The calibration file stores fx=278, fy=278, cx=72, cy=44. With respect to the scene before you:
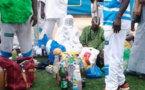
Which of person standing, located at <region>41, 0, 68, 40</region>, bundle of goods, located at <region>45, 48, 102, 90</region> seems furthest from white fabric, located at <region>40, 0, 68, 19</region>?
bundle of goods, located at <region>45, 48, 102, 90</region>

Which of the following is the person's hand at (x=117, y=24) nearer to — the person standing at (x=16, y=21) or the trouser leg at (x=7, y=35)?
the person standing at (x=16, y=21)

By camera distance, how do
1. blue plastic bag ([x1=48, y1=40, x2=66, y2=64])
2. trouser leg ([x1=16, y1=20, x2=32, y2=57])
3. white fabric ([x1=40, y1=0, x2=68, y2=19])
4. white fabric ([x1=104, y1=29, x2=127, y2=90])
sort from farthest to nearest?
white fabric ([x1=40, y1=0, x2=68, y2=19])
blue plastic bag ([x1=48, y1=40, x2=66, y2=64])
trouser leg ([x1=16, y1=20, x2=32, y2=57])
white fabric ([x1=104, y1=29, x2=127, y2=90])

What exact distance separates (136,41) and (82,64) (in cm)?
105

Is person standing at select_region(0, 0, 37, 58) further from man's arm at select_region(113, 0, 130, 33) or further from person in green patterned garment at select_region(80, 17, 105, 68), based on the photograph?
person in green patterned garment at select_region(80, 17, 105, 68)

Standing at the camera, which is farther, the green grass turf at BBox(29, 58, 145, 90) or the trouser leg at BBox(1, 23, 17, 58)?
the green grass turf at BBox(29, 58, 145, 90)

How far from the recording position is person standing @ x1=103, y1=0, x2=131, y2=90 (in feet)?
11.6

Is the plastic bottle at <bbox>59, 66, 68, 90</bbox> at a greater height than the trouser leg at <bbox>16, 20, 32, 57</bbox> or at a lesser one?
lesser

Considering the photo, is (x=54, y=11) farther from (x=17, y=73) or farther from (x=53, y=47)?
(x=17, y=73)

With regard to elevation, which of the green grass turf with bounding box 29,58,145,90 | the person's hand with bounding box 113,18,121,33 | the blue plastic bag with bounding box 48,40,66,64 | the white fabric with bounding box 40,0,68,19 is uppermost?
the white fabric with bounding box 40,0,68,19


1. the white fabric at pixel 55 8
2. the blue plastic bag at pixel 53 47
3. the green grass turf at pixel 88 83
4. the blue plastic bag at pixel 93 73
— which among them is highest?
the white fabric at pixel 55 8

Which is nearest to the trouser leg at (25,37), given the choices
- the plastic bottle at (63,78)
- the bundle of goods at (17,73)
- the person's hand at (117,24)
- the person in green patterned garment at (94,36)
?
the bundle of goods at (17,73)

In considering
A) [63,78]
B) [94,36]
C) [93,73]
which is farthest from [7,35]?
[94,36]

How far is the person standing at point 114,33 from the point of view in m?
3.55

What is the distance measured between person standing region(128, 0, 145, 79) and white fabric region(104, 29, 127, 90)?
1251 millimetres
